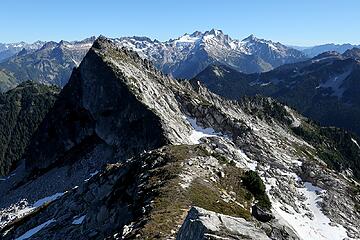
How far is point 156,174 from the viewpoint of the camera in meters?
43.4

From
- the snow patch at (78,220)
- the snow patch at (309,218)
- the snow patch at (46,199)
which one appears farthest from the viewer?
the snow patch at (46,199)

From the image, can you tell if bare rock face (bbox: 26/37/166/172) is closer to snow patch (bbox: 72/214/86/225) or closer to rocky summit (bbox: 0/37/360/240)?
rocky summit (bbox: 0/37/360/240)

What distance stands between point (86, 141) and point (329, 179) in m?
51.5

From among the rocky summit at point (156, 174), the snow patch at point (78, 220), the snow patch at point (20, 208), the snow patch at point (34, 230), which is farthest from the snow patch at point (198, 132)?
the snow patch at point (78, 220)

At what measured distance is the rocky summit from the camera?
116 feet

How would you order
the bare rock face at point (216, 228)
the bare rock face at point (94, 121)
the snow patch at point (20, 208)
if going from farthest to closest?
1. the bare rock face at point (94, 121)
2. the snow patch at point (20, 208)
3. the bare rock face at point (216, 228)

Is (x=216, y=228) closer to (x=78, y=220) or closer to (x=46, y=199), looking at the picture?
(x=78, y=220)

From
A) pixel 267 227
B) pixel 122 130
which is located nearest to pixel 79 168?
pixel 122 130

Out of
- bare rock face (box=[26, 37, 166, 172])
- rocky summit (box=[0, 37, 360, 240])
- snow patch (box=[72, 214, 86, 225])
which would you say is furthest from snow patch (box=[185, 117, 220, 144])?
snow patch (box=[72, 214, 86, 225])

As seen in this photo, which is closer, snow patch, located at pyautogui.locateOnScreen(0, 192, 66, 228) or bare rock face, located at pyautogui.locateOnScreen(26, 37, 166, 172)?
snow patch, located at pyautogui.locateOnScreen(0, 192, 66, 228)

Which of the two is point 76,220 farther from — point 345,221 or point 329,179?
point 329,179

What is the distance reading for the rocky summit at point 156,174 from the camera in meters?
35.5

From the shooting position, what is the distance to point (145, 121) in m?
84.0

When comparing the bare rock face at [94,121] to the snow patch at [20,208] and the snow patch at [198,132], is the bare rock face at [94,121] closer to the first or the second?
the snow patch at [198,132]
